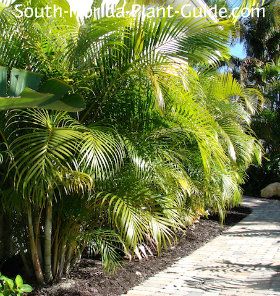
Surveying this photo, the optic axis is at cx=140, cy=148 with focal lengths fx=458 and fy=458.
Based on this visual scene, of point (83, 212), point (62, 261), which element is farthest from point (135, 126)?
point (62, 261)

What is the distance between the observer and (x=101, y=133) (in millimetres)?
3750

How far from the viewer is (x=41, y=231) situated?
447 cm

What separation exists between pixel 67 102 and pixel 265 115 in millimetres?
14221

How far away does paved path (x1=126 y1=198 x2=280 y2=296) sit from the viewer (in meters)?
4.45

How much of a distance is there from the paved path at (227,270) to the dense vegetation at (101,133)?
0.72 meters

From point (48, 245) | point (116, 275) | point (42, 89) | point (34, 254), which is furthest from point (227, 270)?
point (42, 89)

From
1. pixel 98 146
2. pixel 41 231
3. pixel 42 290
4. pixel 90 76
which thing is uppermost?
pixel 90 76

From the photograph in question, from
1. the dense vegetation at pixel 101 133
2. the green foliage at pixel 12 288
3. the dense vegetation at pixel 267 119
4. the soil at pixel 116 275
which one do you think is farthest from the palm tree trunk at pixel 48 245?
the dense vegetation at pixel 267 119

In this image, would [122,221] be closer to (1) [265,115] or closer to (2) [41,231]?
(2) [41,231]

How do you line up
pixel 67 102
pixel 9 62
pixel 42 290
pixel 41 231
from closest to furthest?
pixel 67 102, pixel 9 62, pixel 42 290, pixel 41 231

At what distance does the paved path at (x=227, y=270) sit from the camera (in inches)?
175

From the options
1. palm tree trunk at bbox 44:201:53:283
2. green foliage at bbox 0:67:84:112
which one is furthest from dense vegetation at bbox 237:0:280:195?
green foliage at bbox 0:67:84:112

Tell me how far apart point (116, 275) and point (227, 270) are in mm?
1329

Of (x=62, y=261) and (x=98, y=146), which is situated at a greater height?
(x=98, y=146)
